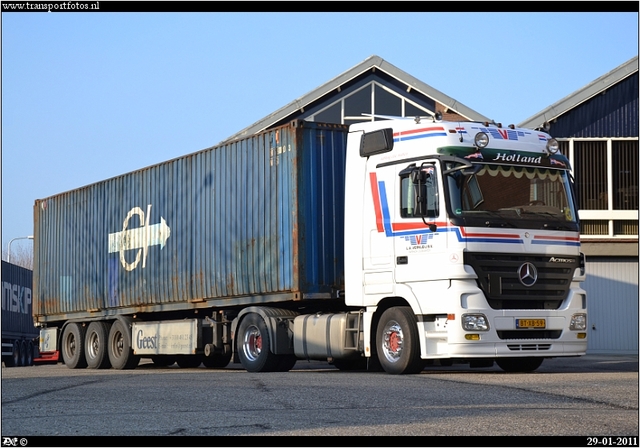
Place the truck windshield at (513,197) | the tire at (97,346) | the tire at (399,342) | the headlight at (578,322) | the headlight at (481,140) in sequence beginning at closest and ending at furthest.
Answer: the truck windshield at (513,197), the tire at (399,342), the headlight at (481,140), the headlight at (578,322), the tire at (97,346)

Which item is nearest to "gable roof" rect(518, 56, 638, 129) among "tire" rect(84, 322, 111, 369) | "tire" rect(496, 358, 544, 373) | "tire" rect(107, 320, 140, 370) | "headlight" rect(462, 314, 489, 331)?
"tire" rect(107, 320, 140, 370)

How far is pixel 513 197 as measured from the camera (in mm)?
14117

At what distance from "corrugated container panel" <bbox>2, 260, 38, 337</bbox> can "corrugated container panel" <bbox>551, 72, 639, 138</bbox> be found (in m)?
20.2

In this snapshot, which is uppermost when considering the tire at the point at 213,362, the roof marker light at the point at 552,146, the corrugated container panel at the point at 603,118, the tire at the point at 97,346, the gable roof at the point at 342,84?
the gable roof at the point at 342,84

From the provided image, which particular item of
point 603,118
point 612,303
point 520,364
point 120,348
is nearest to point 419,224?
point 520,364

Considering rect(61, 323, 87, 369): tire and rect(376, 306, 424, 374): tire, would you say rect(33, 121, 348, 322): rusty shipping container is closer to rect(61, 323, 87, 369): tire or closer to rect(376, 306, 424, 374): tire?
rect(61, 323, 87, 369): tire

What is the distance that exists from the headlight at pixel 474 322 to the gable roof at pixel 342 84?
769 inches

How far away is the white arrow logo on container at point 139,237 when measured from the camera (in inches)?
788

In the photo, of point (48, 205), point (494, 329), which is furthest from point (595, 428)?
point (48, 205)

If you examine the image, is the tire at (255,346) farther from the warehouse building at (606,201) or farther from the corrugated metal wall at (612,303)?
the corrugated metal wall at (612,303)

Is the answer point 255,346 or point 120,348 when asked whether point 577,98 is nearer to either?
point 120,348

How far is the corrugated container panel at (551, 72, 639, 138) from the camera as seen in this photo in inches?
A: 1121

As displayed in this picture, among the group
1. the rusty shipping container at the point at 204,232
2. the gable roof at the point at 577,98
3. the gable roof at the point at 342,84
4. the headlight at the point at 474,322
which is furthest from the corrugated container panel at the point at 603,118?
the headlight at the point at 474,322

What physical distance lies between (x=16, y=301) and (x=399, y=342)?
1075 inches
